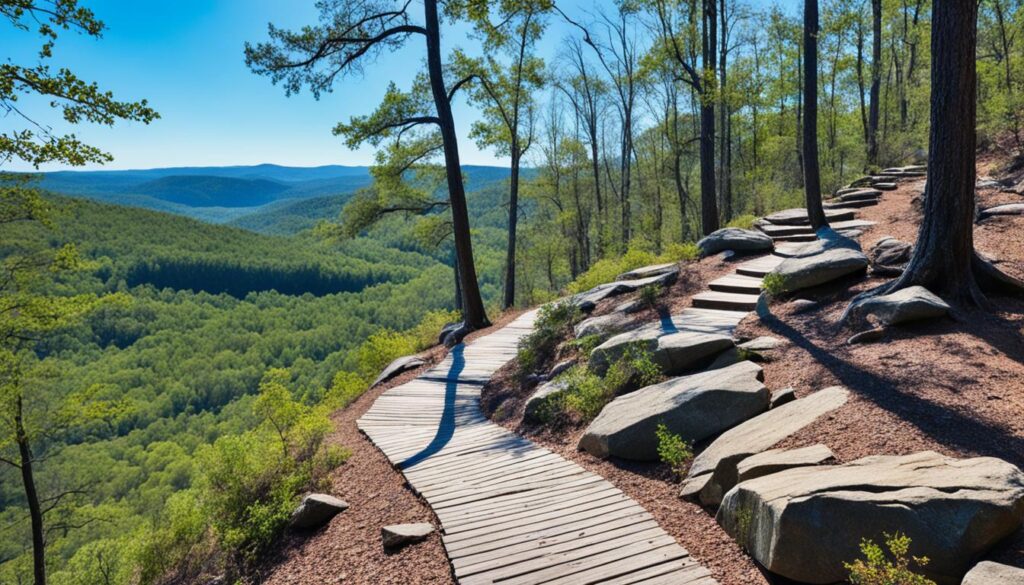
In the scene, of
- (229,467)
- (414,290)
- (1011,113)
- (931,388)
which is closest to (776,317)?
(931,388)

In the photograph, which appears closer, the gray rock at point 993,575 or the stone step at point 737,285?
the gray rock at point 993,575

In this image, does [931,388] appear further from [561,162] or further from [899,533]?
[561,162]

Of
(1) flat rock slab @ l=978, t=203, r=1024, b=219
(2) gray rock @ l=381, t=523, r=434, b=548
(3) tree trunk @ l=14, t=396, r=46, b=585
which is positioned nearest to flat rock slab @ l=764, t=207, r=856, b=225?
(1) flat rock slab @ l=978, t=203, r=1024, b=219

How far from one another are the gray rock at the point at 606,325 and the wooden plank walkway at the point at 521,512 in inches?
88.9

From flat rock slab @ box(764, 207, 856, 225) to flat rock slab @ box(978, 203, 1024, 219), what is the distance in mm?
2698

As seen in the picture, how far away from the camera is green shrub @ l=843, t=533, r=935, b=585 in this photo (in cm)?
219

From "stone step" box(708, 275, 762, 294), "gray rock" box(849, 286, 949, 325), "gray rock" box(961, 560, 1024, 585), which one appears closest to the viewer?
"gray rock" box(961, 560, 1024, 585)

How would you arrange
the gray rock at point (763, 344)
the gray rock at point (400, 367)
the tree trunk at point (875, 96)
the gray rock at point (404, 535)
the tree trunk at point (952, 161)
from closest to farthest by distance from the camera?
1. the gray rock at point (404, 535)
2. the tree trunk at point (952, 161)
3. the gray rock at point (763, 344)
4. the gray rock at point (400, 367)
5. the tree trunk at point (875, 96)

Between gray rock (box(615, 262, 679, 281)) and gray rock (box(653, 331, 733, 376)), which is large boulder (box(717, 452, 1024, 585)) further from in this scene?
gray rock (box(615, 262, 679, 281))

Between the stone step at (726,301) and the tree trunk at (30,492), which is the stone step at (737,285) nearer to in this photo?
the stone step at (726,301)

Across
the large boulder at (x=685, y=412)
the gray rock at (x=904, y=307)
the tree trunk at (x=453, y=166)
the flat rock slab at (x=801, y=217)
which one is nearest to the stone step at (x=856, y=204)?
the flat rock slab at (x=801, y=217)

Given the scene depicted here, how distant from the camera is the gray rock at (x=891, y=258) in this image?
6.71 meters

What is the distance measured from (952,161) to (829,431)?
12.6 ft

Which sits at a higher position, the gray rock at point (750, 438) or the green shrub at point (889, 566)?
the green shrub at point (889, 566)
